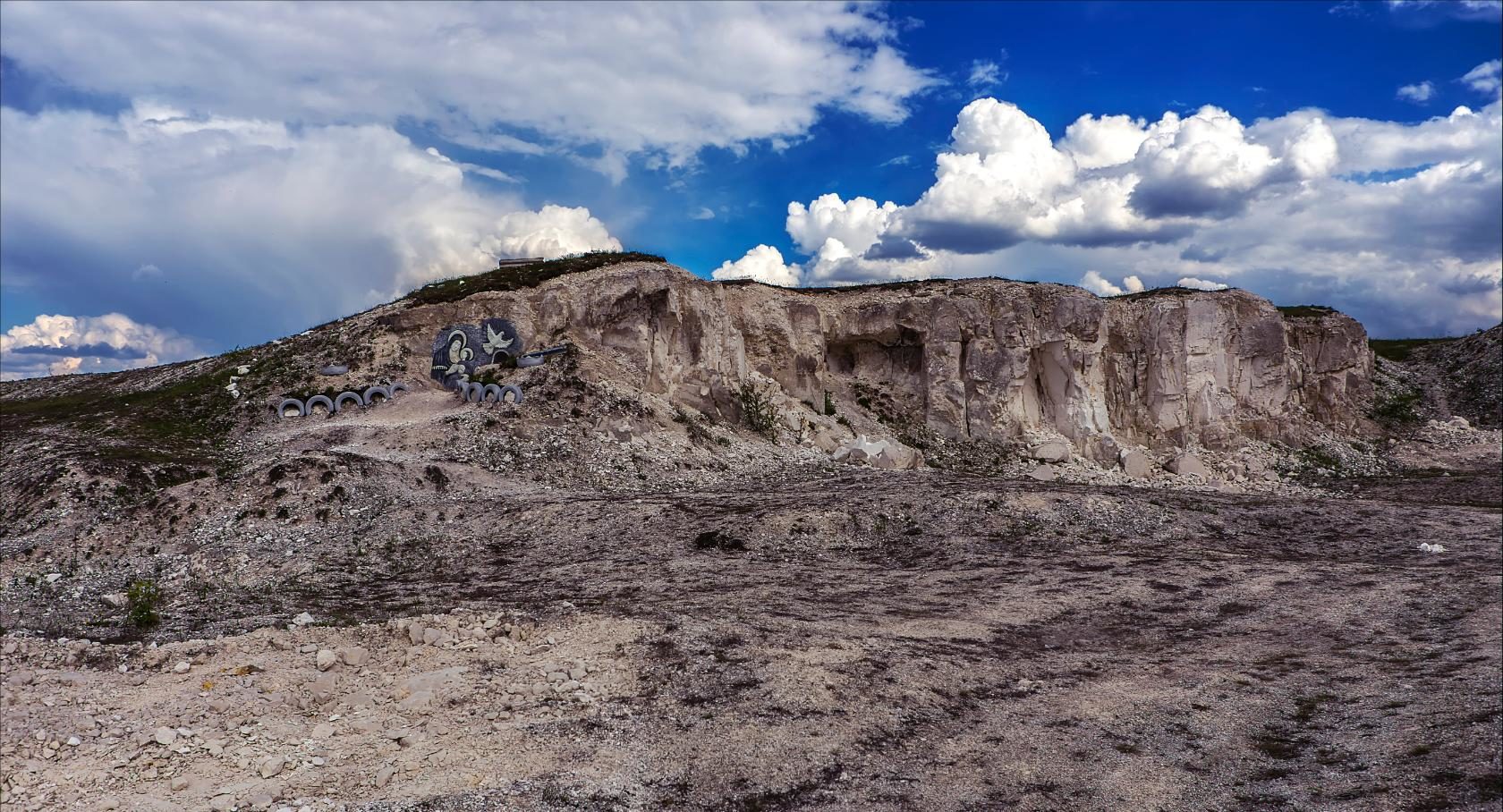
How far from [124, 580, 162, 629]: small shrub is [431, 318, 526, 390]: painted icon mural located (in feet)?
58.0

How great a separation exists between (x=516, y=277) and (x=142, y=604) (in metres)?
25.3

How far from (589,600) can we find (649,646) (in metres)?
3.36

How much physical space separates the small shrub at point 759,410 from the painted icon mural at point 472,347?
10.9m

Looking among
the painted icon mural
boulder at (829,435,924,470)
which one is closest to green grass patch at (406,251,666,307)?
the painted icon mural

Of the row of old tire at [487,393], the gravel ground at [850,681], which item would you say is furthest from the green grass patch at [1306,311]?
the row of old tire at [487,393]

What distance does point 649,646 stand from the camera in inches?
532

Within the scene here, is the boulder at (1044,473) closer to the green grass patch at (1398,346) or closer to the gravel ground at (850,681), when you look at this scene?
the gravel ground at (850,681)

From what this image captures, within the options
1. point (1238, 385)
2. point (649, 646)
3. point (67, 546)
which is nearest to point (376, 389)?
point (67, 546)

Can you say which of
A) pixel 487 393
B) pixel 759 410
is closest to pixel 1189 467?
pixel 759 410

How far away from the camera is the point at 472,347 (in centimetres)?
3512

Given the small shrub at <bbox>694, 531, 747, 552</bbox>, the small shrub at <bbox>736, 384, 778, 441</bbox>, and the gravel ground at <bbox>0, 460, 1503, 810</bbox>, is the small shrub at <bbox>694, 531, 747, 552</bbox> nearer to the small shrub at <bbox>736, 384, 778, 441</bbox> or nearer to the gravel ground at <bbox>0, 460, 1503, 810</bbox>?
the gravel ground at <bbox>0, 460, 1503, 810</bbox>

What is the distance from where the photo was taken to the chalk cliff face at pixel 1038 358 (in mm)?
42656

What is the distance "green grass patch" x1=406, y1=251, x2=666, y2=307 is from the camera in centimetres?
3781

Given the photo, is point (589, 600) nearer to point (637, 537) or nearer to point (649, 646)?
point (649, 646)
